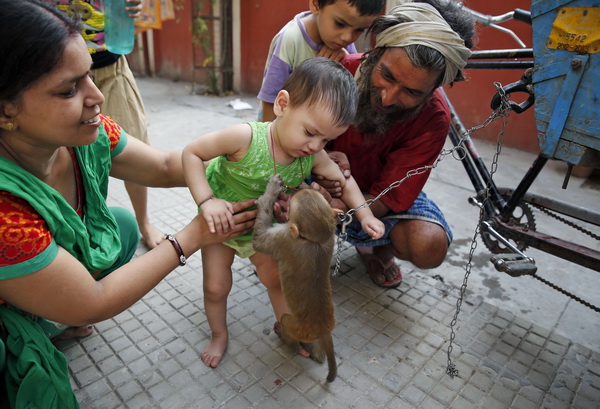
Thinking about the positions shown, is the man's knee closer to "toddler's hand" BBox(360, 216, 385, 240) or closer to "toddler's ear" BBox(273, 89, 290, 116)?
"toddler's hand" BBox(360, 216, 385, 240)

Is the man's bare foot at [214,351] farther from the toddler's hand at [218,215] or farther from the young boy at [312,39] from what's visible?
the young boy at [312,39]

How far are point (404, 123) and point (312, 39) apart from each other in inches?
37.2

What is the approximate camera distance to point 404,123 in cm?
263

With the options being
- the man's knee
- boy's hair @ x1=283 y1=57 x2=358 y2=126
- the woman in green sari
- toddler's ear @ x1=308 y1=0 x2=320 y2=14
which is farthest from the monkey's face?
toddler's ear @ x1=308 y1=0 x2=320 y2=14

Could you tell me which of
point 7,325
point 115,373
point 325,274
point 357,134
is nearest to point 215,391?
point 115,373

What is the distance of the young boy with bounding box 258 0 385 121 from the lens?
2.60 m

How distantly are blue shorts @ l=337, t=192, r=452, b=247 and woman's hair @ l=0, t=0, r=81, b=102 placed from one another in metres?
2.08

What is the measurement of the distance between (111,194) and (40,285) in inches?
120

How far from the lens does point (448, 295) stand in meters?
3.02

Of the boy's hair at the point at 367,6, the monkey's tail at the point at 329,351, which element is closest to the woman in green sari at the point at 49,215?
the monkey's tail at the point at 329,351

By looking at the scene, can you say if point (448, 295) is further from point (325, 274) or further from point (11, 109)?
point (11, 109)

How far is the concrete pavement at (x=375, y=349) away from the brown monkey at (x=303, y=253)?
0.44m

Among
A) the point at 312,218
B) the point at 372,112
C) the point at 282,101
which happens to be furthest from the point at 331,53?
the point at 312,218

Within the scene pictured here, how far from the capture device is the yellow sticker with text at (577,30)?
1.90m
